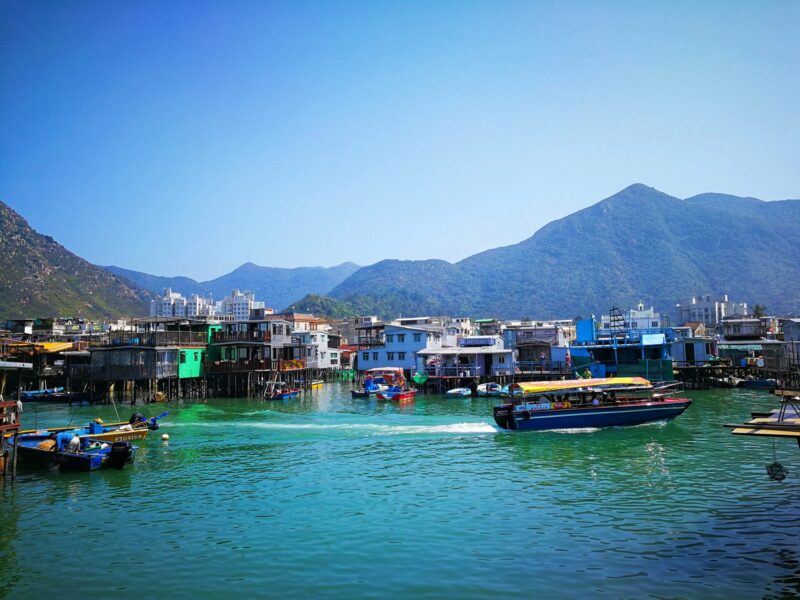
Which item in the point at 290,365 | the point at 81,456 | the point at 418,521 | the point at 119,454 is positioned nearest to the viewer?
the point at 418,521

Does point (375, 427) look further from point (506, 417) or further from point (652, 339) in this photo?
point (652, 339)

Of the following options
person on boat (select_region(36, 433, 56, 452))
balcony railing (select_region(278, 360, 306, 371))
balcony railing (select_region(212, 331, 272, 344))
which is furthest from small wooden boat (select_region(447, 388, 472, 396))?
person on boat (select_region(36, 433, 56, 452))

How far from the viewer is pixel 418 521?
59.6 feet

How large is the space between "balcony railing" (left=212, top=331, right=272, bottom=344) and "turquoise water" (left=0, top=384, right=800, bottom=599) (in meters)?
33.1

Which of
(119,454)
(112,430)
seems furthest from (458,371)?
(119,454)

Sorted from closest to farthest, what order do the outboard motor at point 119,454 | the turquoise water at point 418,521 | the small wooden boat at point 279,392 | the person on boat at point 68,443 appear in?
the turquoise water at point 418,521
the outboard motor at point 119,454
the person on boat at point 68,443
the small wooden boat at point 279,392

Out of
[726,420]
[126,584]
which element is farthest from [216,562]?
[726,420]

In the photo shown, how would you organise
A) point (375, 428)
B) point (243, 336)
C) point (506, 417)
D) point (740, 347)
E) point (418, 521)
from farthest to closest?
point (740, 347)
point (243, 336)
point (375, 428)
point (506, 417)
point (418, 521)

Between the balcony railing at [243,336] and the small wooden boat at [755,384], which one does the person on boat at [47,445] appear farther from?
the small wooden boat at [755,384]

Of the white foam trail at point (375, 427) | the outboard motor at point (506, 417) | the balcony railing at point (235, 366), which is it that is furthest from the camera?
the balcony railing at point (235, 366)

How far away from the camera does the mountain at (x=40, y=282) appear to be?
141 m

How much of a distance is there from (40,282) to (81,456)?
497 feet

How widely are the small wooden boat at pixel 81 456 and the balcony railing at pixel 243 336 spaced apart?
126ft

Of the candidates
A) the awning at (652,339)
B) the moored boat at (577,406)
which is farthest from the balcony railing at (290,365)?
the awning at (652,339)
